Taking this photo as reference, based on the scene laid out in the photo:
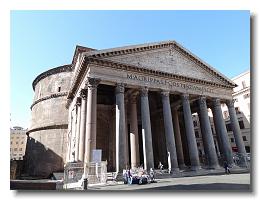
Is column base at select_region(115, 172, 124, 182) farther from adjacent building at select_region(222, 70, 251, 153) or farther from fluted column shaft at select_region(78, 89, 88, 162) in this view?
adjacent building at select_region(222, 70, 251, 153)

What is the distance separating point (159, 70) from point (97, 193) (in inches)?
478

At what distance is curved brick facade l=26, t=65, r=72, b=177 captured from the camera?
86.1 feet

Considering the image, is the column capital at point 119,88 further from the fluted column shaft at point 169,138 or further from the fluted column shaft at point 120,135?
the fluted column shaft at point 169,138

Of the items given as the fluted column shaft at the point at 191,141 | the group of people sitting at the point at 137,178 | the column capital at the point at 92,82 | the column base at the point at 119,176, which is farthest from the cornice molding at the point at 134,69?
the group of people sitting at the point at 137,178

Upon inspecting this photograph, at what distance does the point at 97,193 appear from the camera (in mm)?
8906

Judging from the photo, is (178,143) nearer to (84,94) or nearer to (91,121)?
(84,94)

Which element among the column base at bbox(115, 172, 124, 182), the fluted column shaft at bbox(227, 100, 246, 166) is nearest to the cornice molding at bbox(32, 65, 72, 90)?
the column base at bbox(115, 172, 124, 182)

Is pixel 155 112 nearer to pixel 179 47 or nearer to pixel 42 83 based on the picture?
pixel 179 47

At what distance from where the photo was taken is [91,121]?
1505cm

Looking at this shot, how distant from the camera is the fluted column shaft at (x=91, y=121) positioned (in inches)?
565

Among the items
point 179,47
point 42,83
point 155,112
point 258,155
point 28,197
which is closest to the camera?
point 28,197

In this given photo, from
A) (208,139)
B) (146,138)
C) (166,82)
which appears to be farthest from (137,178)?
(208,139)

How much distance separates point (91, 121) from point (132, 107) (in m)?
5.01

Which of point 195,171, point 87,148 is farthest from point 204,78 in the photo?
point 87,148
